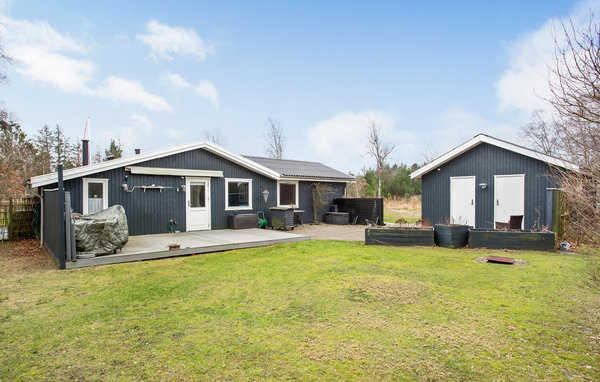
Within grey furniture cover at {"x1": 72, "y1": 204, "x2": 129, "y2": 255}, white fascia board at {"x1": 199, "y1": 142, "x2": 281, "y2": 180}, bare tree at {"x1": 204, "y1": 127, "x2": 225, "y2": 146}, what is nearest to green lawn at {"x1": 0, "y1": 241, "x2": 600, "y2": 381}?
grey furniture cover at {"x1": 72, "y1": 204, "x2": 129, "y2": 255}

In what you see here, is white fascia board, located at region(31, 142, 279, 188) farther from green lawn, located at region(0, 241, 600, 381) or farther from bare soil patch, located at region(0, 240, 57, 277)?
green lawn, located at region(0, 241, 600, 381)

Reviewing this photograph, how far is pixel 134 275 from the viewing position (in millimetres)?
5633

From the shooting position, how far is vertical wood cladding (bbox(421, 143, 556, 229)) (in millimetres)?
9969

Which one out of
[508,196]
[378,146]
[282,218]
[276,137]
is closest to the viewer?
[508,196]

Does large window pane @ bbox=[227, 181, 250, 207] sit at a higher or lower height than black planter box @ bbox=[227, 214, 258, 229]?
higher

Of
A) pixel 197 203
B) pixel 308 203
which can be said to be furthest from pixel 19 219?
pixel 308 203

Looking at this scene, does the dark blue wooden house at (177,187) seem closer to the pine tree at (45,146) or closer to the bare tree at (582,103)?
the bare tree at (582,103)

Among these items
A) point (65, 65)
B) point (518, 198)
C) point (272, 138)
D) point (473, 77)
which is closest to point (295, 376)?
point (518, 198)

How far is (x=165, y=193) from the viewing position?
34.1 ft

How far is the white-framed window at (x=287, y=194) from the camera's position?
45.5ft

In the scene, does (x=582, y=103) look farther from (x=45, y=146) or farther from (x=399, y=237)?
(x=45, y=146)

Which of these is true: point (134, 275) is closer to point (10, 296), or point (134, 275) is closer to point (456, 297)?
point (10, 296)

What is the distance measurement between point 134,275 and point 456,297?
5.20 metres

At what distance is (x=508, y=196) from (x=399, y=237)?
482 centimetres
